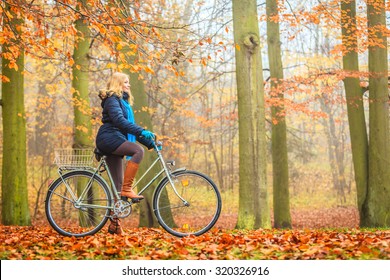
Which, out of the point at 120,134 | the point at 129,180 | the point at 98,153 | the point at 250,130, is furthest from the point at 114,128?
the point at 250,130

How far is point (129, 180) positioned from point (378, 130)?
8169 millimetres

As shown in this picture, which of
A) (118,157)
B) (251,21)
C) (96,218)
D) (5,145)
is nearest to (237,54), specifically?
(251,21)

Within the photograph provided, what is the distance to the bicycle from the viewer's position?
5938 mm

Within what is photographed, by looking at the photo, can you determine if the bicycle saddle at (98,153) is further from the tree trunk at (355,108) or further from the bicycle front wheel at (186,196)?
the tree trunk at (355,108)

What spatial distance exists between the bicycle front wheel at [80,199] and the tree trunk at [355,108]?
8.29 meters

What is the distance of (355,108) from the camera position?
1270cm

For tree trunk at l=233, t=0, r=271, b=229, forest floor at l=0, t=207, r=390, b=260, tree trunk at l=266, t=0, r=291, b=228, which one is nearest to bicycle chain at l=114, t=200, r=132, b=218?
forest floor at l=0, t=207, r=390, b=260

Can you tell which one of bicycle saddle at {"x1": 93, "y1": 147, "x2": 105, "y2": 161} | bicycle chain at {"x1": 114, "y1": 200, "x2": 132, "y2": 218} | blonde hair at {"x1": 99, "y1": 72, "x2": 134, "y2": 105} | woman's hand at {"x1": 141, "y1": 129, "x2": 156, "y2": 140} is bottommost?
bicycle chain at {"x1": 114, "y1": 200, "x2": 132, "y2": 218}

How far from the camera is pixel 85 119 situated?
38.1 ft

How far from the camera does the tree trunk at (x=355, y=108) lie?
12.4 meters

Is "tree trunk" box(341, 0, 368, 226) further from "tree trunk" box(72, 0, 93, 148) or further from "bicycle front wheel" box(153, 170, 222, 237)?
"bicycle front wheel" box(153, 170, 222, 237)

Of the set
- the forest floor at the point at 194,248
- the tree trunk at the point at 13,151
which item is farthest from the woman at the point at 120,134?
the tree trunk at the point at 13,151

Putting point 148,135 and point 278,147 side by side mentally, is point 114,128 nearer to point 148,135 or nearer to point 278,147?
point 148,135
